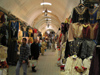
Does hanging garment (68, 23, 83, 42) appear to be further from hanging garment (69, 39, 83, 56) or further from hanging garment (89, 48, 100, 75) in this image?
hanging garment (89, 48, 100, 75)

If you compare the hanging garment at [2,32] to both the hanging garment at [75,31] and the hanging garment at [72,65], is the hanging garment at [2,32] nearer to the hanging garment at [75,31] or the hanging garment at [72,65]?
the hanging garment at [75,31]

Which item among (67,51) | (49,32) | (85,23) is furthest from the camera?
(49,32)

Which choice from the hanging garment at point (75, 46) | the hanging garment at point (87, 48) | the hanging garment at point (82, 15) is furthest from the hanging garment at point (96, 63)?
the hanging garment at point (82, 15)

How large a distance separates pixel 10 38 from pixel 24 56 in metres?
2.89

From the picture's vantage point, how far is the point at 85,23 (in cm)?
411

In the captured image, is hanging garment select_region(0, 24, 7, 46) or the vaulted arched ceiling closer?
hanging garment select_region(0, 24, 7, 46)

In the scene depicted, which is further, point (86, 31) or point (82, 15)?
point (82, 15)

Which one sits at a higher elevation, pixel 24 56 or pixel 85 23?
pixel 85 23

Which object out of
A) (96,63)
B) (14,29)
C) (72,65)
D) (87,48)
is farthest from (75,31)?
(14,29)

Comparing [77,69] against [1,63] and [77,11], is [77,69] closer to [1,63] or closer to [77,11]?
[77,11]

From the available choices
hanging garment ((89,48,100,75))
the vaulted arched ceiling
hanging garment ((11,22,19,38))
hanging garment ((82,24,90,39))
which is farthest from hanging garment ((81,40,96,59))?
hanging garment ((11,22,19,38))

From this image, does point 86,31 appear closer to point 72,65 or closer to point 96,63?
point 72,65

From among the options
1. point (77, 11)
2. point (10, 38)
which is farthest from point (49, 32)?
point (77, 11)

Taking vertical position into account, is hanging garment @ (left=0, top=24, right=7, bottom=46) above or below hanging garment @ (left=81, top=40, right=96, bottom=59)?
above
